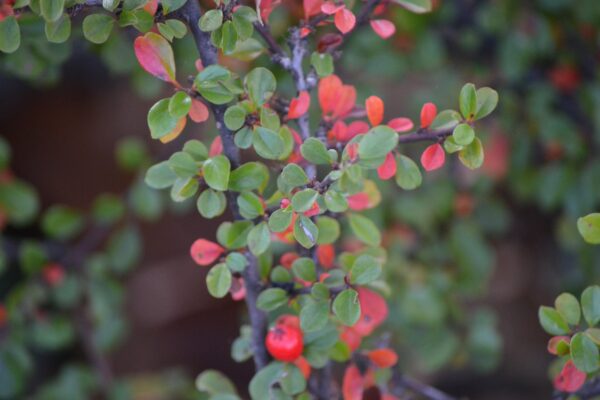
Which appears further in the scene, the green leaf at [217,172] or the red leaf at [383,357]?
the red leaf at [383,357]

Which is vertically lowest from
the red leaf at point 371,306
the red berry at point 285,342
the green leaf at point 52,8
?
the red leaf at point 371,306

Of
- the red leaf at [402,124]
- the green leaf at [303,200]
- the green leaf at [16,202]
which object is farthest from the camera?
the green leaf at [16,202]

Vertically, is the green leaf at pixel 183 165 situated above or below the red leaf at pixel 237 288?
above

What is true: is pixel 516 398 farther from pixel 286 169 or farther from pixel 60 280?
pixel 286 169

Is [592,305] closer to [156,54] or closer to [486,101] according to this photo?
[486,101]

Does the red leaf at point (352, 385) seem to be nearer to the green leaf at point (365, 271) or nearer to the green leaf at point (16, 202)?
the green leaf at point (365, 271)

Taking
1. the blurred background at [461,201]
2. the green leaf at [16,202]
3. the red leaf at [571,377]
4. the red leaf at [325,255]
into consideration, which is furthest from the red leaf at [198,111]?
the green leaf at [16,202]

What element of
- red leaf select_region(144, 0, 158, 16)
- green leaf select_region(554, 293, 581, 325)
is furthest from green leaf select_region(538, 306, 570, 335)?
red leaf select_region(144, 0, 158, 16)
